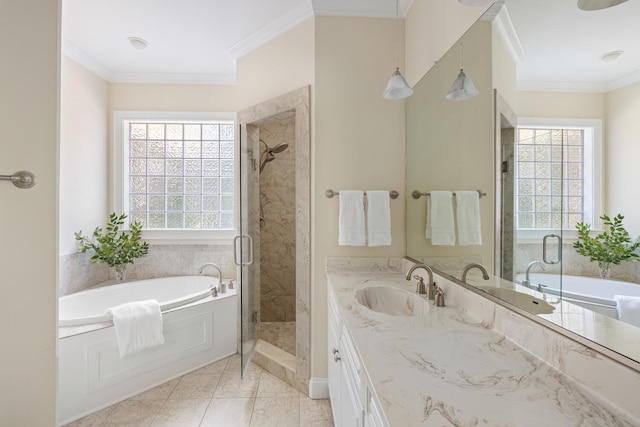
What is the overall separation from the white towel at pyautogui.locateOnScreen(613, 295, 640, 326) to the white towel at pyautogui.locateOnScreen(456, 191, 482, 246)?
0.63m

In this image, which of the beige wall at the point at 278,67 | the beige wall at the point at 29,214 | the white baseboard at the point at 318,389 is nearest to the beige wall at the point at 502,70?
the beige wall at the point at 278,67

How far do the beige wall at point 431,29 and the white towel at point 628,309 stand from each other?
121cm

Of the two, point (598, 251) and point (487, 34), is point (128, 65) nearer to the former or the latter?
point (487, 34)

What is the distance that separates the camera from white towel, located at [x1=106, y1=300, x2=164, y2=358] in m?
1.98

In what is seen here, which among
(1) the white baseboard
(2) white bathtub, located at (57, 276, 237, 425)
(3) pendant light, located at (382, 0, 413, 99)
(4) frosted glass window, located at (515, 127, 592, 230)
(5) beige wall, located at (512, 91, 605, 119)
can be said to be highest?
(3) pendant light, located at (382, 0, 413, 99)

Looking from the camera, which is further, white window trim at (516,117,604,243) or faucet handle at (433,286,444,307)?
faucet handle at (433,286,444,307)

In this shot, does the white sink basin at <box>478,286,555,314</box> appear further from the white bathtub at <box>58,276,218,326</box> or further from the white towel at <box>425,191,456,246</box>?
the white bathtub at <box>58,276,218,326</box>

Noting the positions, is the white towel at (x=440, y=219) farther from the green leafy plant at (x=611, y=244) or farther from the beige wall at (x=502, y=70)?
the green leafy plant at (x=611, y=244)

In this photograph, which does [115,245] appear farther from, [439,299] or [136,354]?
[439,299]

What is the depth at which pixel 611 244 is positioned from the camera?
0.72 m

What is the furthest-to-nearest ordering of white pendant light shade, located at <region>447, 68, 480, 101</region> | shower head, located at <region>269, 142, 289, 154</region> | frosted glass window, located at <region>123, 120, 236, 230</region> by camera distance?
frosted glass window, located at <region>123, 120, 236, 230</region>
shower head, located at <region>269, 142, 289, 154</region>
white pendant light shade, located at <region>447, 68, 480, 101</region>

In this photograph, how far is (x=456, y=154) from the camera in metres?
1.48

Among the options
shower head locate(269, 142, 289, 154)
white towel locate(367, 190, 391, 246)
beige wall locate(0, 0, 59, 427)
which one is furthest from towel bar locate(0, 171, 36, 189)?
shower head locate(269, 142, 289, 154)

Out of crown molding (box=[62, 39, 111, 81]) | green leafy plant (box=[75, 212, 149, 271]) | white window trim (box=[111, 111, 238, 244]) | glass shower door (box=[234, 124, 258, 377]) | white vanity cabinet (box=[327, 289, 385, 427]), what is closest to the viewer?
white vanity cabinet (box=[327, 289, 385, 427])
